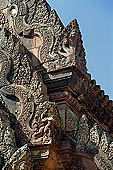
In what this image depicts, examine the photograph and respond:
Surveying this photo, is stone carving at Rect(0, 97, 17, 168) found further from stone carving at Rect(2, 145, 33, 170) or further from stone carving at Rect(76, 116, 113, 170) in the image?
stone carving at Rect(76, 116, 113, 170)

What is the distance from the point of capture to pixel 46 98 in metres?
6.91

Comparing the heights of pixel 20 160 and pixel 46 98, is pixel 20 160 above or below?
below

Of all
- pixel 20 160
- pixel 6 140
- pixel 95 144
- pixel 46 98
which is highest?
pixel 46 98

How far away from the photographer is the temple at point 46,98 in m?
6.24

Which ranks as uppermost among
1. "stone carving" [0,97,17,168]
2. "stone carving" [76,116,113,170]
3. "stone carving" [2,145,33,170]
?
"stone carving" [76,116,113,170]

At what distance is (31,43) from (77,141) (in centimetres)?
210

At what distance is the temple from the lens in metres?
6.24

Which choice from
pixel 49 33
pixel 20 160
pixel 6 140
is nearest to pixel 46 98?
pixel 6 140

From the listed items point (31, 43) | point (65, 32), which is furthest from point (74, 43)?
point (31, 43)

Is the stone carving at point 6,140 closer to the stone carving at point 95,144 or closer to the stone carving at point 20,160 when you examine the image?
the stone carving at point 20,160

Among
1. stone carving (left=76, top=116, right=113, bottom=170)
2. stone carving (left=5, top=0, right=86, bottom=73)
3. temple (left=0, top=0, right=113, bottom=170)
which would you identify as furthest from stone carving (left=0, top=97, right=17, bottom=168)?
stone carving (left=5, top=0, right=86, bottom=73)

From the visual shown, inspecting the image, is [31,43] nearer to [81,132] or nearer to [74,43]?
[74,43]

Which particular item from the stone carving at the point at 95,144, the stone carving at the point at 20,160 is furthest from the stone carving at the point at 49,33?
the stone carving at the point at 20,160

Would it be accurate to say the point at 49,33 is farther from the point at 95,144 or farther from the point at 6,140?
the point at 6,140
